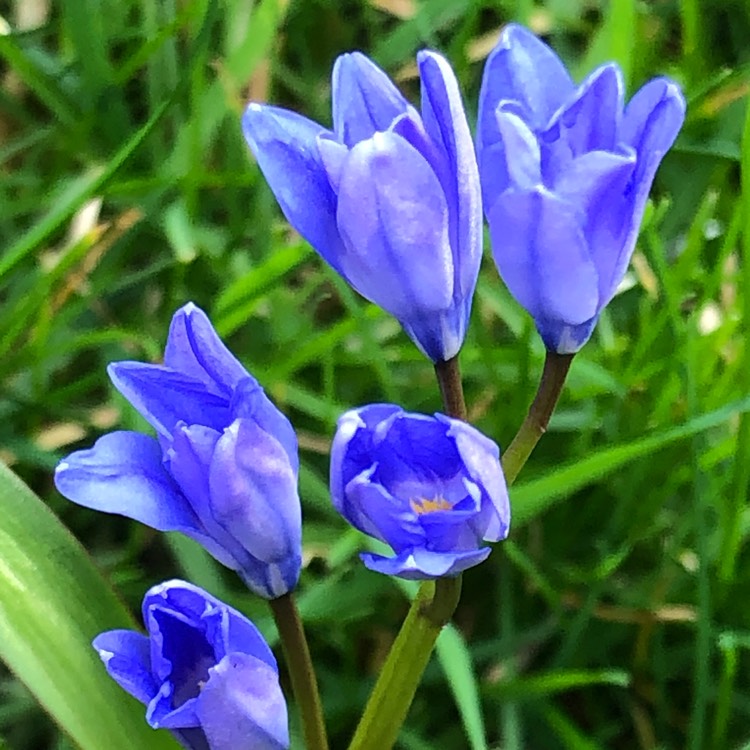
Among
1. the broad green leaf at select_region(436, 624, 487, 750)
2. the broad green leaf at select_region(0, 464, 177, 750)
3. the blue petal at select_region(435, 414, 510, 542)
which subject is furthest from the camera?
the broad green leaf at select_region(436, 624, 487, 750)

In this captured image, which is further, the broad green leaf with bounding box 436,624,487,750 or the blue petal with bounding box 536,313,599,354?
the broad green leaf with bounding box 436,624,487,750

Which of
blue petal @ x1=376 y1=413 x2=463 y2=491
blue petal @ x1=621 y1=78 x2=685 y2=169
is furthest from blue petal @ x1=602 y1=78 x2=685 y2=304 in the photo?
blue petal @ x1=376 y1=413 x2=463 y2=491

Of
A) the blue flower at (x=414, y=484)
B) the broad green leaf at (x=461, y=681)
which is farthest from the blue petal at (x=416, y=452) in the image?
the broad green leaf at (x=461, y=681)

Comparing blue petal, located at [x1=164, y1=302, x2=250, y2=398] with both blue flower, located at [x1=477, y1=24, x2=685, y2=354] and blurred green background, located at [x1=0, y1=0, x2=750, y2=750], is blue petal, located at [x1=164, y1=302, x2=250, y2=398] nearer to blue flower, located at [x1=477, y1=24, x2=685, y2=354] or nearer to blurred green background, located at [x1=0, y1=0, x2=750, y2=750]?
blue flower, located at [x1=477, y1=24, x2=685, y2=354]

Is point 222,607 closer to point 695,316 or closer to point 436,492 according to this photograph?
point 436,492

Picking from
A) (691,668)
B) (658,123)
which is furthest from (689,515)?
(658,123)
